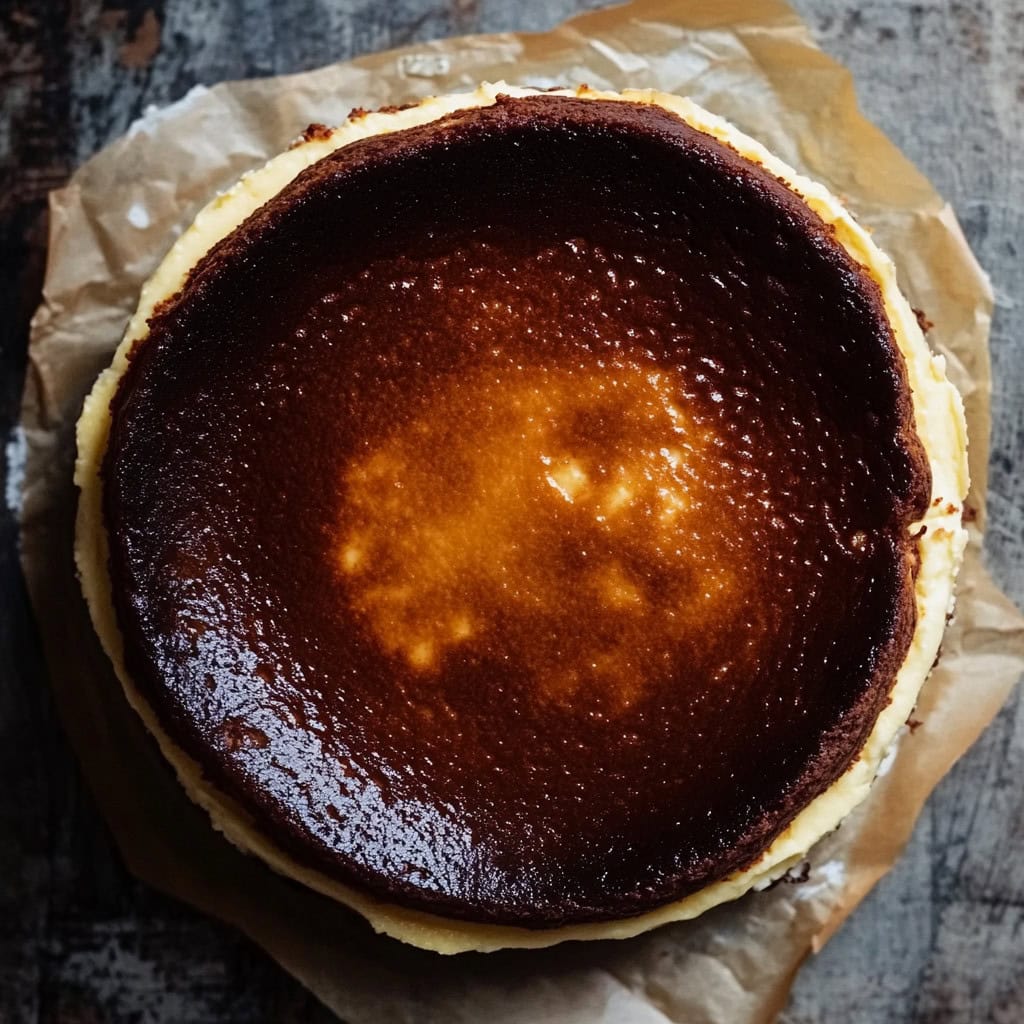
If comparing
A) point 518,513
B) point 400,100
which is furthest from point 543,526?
point 400,100

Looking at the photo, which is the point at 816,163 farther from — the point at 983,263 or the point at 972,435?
the point at 972,435

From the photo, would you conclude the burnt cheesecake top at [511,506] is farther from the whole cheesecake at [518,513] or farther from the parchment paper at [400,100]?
the parchment paper at [400,100]

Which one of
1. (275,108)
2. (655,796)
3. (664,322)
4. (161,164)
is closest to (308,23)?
(275,108)

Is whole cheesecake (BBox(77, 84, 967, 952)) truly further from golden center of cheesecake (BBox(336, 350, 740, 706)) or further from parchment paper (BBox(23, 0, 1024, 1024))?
parchment paper (BBox(23, 0, 1024, 1024))

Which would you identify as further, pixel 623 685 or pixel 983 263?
pixel 983 263

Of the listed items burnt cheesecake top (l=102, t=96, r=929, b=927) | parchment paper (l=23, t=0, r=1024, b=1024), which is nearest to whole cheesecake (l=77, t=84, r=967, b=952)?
burnt cheesecake top (l=102, t=96, r=929, b=927)

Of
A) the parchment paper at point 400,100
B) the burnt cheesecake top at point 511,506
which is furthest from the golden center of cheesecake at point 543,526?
the parchment paper at point 400,100
